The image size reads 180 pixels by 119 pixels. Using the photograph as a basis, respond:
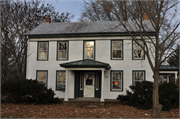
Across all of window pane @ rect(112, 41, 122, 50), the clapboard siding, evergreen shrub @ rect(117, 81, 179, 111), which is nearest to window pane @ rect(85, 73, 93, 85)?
the clapboard siding

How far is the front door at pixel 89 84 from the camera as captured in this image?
14.9 m

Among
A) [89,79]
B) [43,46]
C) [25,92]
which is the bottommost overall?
[25,92]

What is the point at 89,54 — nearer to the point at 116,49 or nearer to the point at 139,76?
the point at 116,49

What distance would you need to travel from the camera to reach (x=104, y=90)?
48.0ft

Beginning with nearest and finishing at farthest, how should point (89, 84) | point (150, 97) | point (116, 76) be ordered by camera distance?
point (150, 97)
point (116, 76)
point (89, 84)

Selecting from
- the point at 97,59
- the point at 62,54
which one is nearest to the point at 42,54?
the point at 62,54

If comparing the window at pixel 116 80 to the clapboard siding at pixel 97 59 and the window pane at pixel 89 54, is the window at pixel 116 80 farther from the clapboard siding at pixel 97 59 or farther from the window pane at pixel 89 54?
the window pane at pixel 89 54

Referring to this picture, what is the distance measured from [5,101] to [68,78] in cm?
501

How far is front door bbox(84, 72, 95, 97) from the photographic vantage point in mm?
14941

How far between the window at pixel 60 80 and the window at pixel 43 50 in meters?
1.89

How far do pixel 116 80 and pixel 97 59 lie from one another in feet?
7.72

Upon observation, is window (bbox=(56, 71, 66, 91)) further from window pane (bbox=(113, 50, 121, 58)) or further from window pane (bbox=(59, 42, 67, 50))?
window pane (bbox=(113, 50, 121, 58))

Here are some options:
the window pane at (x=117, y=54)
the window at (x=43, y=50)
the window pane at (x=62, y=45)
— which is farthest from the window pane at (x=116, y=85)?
the window at (x=43, y=50)

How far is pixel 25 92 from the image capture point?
12.3 metres
